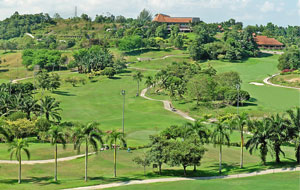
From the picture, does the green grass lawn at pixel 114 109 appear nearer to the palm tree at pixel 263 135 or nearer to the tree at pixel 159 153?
the tree at pixel 159 153

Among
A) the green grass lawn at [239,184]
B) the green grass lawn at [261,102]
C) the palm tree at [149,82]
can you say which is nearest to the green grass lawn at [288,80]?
the green grass lawn at [261,102]

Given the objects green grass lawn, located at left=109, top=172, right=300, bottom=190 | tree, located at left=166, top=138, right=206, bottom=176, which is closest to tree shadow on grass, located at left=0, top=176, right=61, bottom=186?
green grass lawn, located at left=109, top=172, right=300, bottom=190

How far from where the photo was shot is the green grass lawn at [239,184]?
2431 inches

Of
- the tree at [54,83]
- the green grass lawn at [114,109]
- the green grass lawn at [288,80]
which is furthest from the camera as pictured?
the green grass lawn at [288,80]

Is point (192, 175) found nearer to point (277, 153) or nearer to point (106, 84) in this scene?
point (277, 153)

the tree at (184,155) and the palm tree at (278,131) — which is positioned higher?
the palm tree at (278,131)

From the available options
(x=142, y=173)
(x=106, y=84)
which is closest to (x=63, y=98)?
(x=106, y=84)

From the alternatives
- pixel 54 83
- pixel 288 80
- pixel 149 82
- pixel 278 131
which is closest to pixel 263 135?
pixel 278 131

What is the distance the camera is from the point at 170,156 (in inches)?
2704

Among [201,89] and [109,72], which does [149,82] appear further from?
[109,72]

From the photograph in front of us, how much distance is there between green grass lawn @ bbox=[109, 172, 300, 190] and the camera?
61.8m

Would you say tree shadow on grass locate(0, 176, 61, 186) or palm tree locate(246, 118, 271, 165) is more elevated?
palm tree locate(246, 118, 271, 165)

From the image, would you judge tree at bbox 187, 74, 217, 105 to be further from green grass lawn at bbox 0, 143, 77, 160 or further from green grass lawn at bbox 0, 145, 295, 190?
green grass lawn at bbox 0, 143, 77, 160

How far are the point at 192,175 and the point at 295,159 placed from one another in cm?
2205
